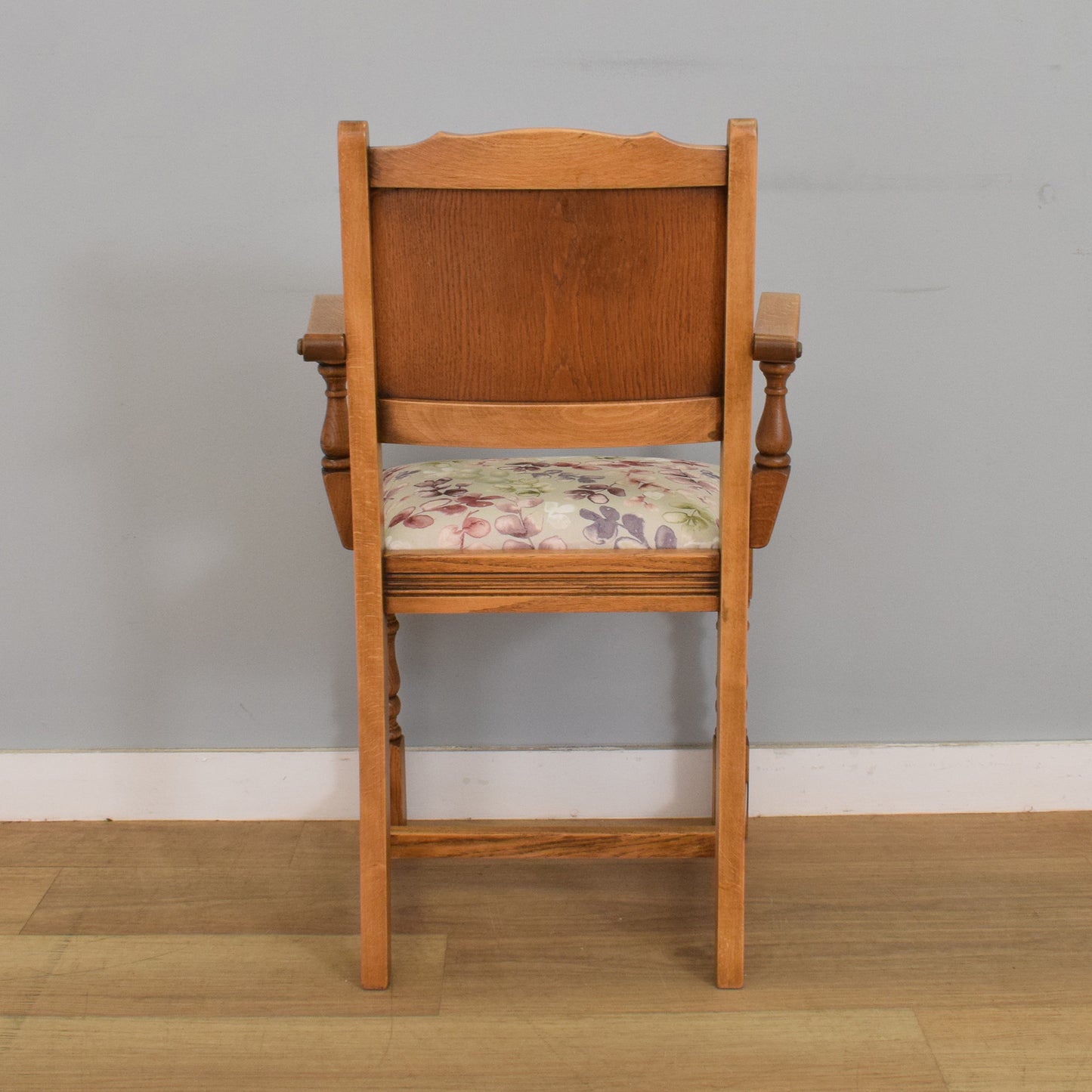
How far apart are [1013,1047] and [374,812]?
85 centimetres

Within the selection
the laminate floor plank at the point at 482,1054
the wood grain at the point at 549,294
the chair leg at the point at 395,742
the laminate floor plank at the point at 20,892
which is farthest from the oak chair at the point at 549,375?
the laminate floor plank at the point at 20,892

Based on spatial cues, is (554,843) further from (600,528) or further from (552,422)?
(552,422)

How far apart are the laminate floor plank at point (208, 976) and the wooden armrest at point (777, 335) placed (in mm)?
930

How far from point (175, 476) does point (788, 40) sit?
3.94 feet

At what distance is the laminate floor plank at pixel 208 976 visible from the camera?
1534 millimetres

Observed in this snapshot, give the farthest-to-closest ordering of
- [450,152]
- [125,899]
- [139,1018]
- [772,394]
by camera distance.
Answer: [125,899]
[139,1018]
[772,394]
[450,152]

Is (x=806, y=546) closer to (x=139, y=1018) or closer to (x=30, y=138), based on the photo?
(x=139, y=1018)

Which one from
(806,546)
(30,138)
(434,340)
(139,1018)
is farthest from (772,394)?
(30,138)

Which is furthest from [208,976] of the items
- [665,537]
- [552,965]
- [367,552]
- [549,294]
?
[549,294]

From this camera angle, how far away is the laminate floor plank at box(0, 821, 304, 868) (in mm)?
1916

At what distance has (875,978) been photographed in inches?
62.1

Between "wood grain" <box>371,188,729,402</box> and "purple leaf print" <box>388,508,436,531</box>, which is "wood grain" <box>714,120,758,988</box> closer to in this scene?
"wood grain" <box>371,188,729,402</box>

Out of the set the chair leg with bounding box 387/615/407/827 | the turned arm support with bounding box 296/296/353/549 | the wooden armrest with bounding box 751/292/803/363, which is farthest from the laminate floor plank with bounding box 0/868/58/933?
the wooden armrest with bounding box 751/292/803/363

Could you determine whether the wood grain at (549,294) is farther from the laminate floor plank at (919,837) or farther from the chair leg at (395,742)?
the laminate floor plank at (919,837)
